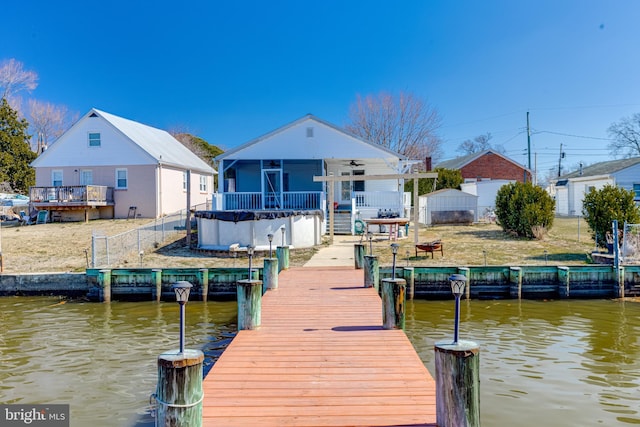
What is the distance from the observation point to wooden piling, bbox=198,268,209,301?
13766mm

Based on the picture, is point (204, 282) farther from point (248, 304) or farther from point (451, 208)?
point (451, 208)

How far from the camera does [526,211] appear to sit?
20750 mm

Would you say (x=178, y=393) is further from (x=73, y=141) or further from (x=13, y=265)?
(x=73, y=141)

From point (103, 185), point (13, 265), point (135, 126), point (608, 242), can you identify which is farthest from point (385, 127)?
point (13, 265)

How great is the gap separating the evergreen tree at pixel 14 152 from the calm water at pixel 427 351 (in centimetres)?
2879

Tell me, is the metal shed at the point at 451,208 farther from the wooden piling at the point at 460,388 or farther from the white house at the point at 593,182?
the wooden piling at the point at 460,388

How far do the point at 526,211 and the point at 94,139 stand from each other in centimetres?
2461

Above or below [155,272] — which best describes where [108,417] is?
below

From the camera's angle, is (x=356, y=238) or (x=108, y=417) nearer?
(x=108, y=417)

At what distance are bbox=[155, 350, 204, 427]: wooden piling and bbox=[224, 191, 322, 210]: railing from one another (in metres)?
20.2

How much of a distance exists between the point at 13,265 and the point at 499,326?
1596 cm

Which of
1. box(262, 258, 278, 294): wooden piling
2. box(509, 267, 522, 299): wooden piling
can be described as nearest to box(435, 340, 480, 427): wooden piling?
box(262, 258, 278, 294): wooden piling

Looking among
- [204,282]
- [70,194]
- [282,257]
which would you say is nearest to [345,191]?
[282,257]

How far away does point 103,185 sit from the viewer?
29.7 meters
